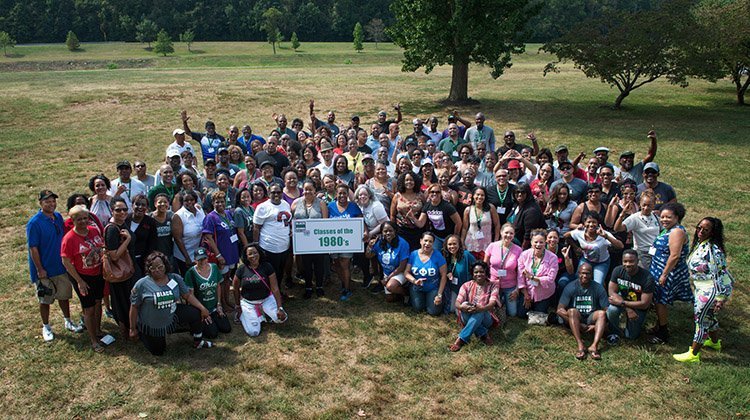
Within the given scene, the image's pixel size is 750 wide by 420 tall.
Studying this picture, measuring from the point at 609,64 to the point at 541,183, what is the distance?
1770cm

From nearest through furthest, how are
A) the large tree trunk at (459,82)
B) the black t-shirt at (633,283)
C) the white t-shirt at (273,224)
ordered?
the black t-shirt at (633,283)
the white t-shirt at (273,224)
the large tree trunk at (459,82)

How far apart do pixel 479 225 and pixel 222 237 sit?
3.95m

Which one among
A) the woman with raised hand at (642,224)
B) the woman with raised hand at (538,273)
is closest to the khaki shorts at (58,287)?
the woman with raised hand at (538,273)

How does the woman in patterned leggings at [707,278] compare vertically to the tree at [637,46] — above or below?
below

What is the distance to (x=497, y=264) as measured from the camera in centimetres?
784

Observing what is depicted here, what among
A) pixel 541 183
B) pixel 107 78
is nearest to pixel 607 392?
pixel 541 183

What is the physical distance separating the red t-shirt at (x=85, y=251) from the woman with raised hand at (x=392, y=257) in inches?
152

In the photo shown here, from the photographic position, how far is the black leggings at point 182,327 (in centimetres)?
700

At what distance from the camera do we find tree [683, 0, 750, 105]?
22766 mm

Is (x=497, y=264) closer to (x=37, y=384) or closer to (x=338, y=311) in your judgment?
(x=338, y=311)

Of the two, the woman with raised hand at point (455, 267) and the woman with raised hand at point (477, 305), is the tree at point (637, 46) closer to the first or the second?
the woman with raised hand at point (455, 267)

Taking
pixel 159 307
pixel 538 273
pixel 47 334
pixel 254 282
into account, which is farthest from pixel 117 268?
pixel 538 273

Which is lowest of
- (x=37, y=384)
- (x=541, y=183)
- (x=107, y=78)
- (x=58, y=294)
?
(x=37, y=384)

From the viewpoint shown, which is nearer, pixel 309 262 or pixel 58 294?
pixel 58 294
